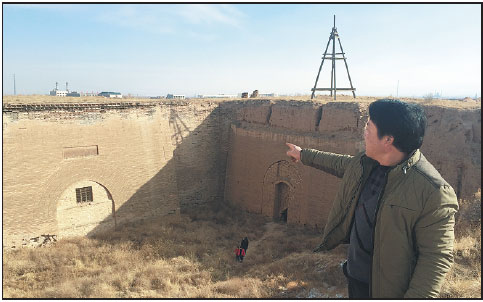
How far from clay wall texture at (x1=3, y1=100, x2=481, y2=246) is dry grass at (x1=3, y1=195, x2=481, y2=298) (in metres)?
0.93

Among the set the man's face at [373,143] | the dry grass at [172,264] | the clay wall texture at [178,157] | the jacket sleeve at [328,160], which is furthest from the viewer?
the clay wall texture at [178,157]

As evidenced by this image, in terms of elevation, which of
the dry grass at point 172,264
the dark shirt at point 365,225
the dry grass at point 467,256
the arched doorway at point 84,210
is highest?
the dark shirt at point 365,225

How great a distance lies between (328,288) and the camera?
7.05 m

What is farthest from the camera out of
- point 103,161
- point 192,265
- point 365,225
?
point 103,161

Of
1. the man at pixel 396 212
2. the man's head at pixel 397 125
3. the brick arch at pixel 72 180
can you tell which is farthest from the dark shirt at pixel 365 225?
the brick arch at pixel 72 180

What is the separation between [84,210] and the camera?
37.2ft

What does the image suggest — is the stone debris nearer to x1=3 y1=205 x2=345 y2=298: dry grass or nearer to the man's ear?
x1=3 y1=205 x2=345 y2=298: dry grass

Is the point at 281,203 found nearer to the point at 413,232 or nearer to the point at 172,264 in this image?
the point at 172,264

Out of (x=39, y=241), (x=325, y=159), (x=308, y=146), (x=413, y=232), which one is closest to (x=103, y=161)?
(x=39, y=241)

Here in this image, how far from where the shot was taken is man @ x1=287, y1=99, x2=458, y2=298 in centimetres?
179

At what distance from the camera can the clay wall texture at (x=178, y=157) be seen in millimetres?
10195

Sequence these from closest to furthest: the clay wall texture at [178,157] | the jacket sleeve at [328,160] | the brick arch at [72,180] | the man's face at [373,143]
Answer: the man's face at [373,143] → the jacket sleeve at [328,160] → the clay wall texture at [178,157] → the brick arch at [72,180]

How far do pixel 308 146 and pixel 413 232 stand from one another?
9.84 metres

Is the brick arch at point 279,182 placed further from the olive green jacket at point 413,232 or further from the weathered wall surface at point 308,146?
the olive green jacket at point 413,232
